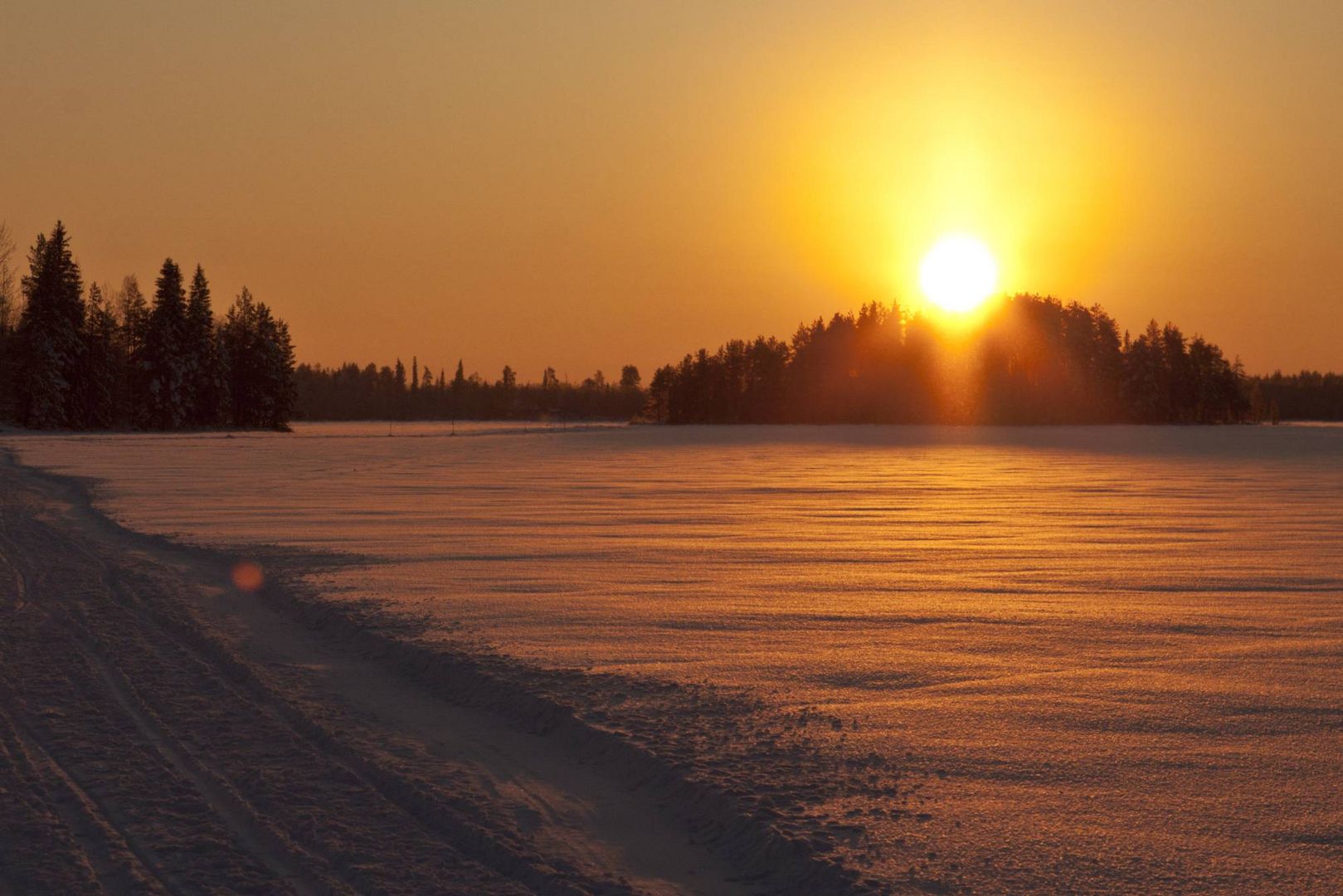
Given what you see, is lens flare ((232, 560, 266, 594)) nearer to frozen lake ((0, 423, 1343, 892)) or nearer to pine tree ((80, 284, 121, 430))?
frozen lake ((0, 423, 1343, 892))

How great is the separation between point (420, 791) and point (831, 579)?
718cm

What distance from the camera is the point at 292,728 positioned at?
20.1 ft

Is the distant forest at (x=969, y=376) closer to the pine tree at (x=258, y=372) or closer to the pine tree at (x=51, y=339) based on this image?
the pine tree at (x=258, y=372)

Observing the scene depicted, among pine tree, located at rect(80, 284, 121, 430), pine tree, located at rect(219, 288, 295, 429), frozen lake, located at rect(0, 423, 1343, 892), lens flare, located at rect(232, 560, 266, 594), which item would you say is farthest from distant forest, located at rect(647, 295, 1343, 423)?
lens flare, located at rect(232, 560, 266, 594)

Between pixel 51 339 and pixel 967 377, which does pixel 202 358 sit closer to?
pixel 51 339

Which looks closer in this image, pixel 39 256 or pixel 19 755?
pixel 19 755

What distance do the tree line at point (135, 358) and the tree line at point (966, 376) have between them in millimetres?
81614

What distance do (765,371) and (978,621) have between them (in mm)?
163555

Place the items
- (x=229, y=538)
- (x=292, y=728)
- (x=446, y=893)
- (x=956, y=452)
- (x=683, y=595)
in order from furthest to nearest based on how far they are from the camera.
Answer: (x=956, y=452) → (x=229, y=538) → (x=683, y=595) → (x=292, y=728) → (x=446, y=893)

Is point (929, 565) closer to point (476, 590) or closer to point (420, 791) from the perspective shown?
point (476, 590)

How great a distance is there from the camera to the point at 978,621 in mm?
9234

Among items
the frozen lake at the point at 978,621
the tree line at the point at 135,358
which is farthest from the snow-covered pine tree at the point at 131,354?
the frozen lake at the point at 978,621

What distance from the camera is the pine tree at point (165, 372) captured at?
8781cm

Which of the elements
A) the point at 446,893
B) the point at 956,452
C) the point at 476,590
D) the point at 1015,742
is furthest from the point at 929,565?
the point at 956,452
